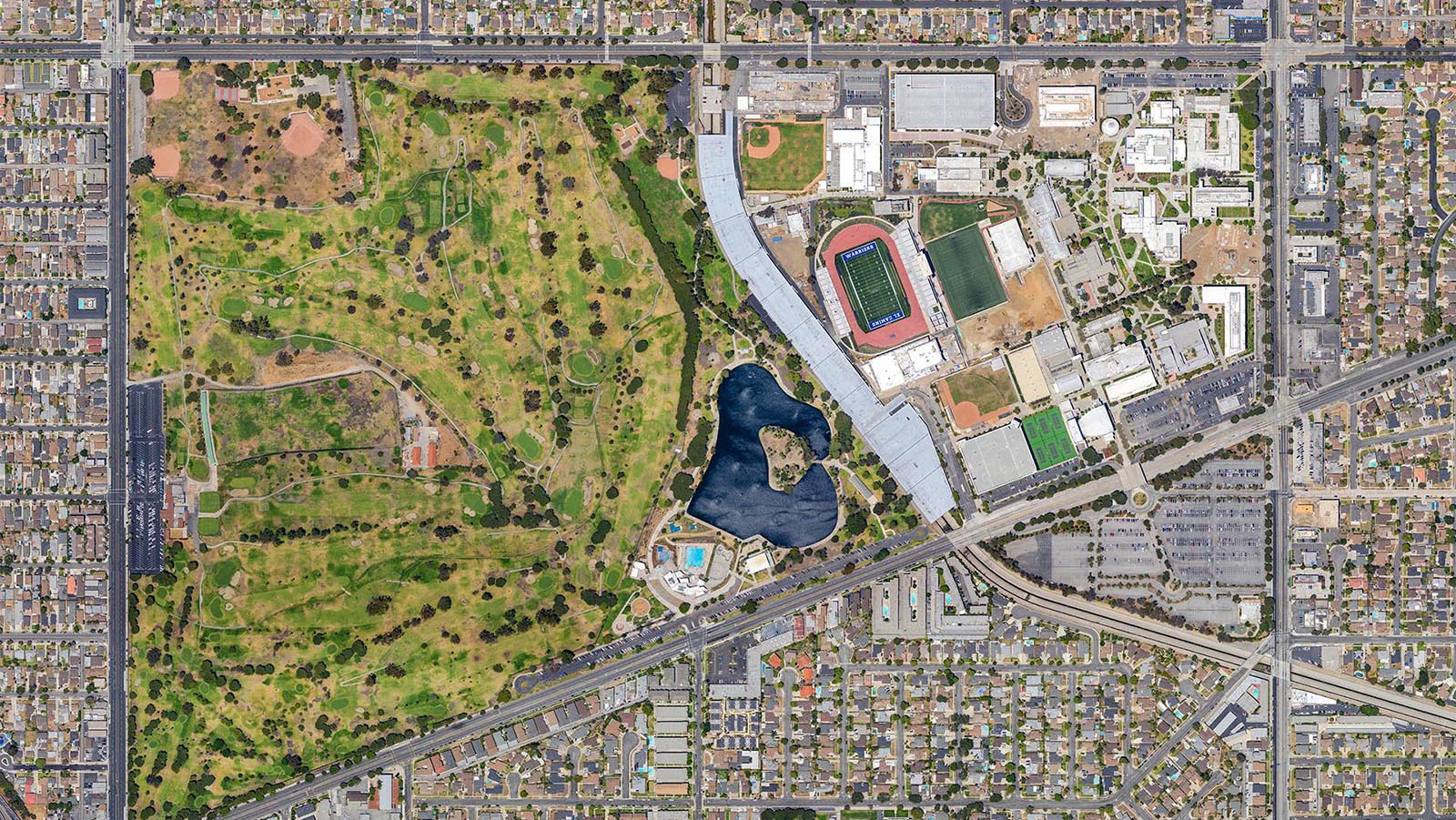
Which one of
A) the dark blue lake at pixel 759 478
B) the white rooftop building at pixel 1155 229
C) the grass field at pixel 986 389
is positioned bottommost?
the dark blue lake at pixel 759 478

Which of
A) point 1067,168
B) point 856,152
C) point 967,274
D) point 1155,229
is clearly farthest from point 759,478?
point 1155,229

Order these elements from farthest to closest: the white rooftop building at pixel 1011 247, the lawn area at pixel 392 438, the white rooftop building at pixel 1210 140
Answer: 1. the white rooftop building at pixel 1210 140
2. the white rooftop building at pixel 1011 247
3. the lawn area at pixel 392 438

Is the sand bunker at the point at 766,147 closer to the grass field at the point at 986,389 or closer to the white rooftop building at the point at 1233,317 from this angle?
the grass field at the point at 986,389

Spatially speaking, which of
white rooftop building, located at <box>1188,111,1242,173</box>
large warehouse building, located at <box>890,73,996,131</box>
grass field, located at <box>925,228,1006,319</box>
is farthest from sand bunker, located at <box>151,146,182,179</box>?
white rooftop building, located at <box>1188,111,1242,173</box>

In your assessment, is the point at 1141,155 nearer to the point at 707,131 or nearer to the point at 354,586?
the point at 707,131

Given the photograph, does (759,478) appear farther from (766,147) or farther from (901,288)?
(766,147)

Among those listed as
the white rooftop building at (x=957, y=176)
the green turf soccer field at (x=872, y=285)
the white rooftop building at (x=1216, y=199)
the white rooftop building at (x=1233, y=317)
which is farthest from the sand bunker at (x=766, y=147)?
the white rooftop building at (x=1233, y=317)

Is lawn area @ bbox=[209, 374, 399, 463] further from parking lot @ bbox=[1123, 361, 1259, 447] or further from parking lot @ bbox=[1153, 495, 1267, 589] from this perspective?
parking lot @ bbox=[1153, 495, 1267, 589]
